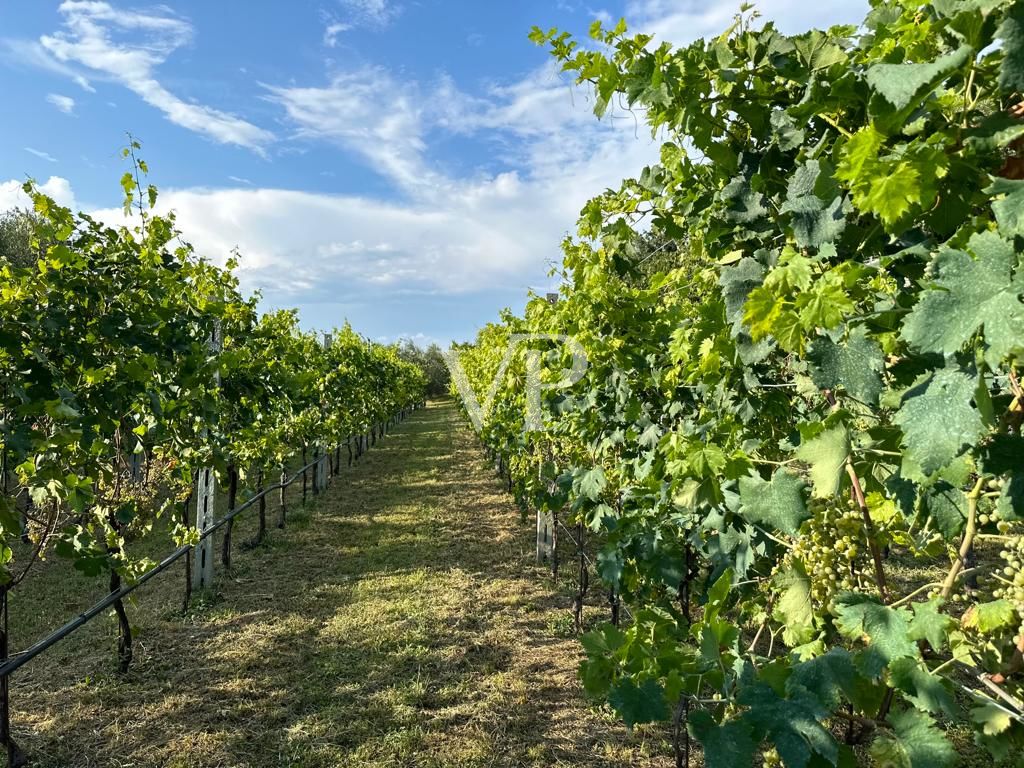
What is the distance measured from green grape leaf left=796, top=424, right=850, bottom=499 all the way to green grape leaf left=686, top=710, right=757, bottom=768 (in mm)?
489

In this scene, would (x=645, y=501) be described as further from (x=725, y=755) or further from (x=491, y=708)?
(x=725, y=755)

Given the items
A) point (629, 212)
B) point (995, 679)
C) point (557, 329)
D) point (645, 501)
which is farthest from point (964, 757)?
point (629, 212)

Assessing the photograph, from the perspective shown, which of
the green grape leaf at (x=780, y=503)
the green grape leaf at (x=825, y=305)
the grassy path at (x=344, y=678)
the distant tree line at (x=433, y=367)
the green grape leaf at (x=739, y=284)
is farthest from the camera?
the distant tree line at (x=433, y=367)

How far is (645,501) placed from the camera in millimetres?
3576

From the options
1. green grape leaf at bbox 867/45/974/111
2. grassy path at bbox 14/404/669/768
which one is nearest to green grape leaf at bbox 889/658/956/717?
green grape leaf at bbox 867/45/974/111

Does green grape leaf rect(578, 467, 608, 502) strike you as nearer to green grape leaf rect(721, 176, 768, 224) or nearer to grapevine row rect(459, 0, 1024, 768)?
grapevine row rect(459, 0, 1024, 768)

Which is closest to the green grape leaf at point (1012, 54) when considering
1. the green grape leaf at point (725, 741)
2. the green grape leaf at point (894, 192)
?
the green grape leaf at point (894, 192)

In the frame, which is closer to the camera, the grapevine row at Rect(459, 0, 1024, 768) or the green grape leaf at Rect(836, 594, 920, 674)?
the grapevine row at Rect(459, 0, 1024, 768)

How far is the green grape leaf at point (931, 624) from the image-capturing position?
1.17 meters

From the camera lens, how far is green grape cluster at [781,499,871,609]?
65.7 inches

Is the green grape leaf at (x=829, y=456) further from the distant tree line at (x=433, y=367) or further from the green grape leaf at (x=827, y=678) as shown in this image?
the distant tree line at (x=433, y=367)

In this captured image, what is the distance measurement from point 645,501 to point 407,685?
255cm

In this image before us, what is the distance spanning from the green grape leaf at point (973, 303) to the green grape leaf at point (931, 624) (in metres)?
0.62

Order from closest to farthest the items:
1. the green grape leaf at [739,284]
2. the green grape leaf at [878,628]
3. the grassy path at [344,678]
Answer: the green grape leaf at [878,628], the green grape leaf at [739,284], the grassy path at [344,678]
